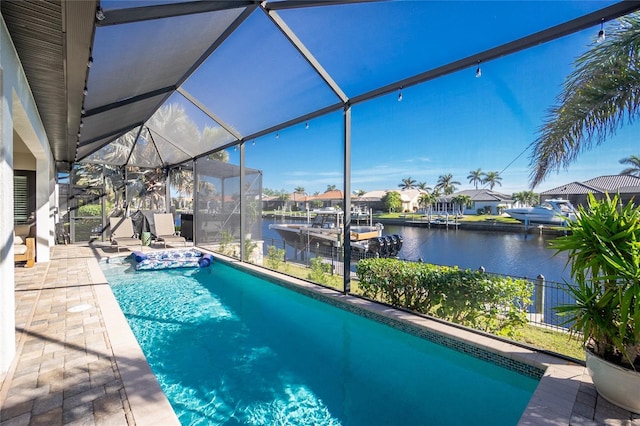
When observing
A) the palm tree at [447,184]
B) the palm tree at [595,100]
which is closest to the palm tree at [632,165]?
the palm tree at [595,100]

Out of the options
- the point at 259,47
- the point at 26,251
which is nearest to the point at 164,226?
the point at 26,251

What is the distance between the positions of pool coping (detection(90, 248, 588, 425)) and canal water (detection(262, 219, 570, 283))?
113cm

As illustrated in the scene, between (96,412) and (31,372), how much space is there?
1082mm

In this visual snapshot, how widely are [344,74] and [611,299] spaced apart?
13.7 ft

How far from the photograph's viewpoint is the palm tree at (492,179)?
474 centimetres

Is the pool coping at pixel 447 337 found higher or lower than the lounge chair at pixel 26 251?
lower

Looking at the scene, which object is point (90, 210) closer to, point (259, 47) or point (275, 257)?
point (275, 257)

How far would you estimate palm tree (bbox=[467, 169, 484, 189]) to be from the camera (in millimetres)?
5157

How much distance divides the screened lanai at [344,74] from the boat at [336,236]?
55.9 inches

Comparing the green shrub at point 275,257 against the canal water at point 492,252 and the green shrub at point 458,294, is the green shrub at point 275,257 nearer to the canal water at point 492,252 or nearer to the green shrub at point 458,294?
the canal water at point 492,252

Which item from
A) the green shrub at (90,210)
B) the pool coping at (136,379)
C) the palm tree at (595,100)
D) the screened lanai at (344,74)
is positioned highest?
the screened lanai at (344,74)

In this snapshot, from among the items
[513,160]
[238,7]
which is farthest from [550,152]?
[238,7]

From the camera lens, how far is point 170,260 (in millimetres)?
9312

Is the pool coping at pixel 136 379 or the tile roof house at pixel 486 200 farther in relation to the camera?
the tile roof house at pixel 486 200
